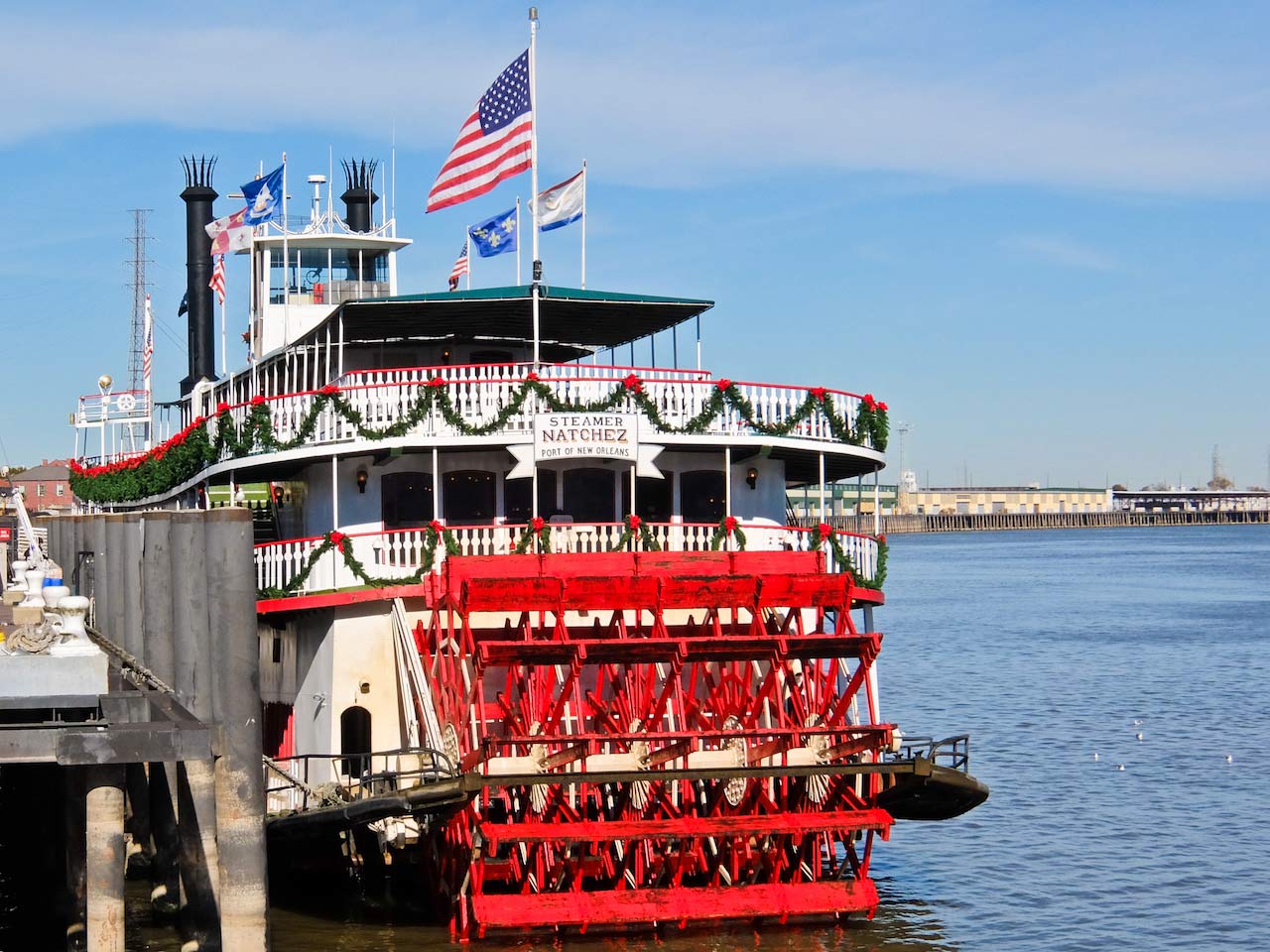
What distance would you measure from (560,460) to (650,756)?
16.4 ft

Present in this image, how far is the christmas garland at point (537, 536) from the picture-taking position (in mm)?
20172

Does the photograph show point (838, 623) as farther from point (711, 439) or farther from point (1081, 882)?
point (1081, 882)

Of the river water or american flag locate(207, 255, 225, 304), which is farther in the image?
american flag locate(207, 255, 225, 304)

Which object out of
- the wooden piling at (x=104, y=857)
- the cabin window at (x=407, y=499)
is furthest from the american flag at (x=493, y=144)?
the wooden piling at (x=104, y=857)

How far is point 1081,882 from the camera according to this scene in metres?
22.7

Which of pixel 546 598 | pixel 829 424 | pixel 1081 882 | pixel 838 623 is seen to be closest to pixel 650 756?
pixel 546 598

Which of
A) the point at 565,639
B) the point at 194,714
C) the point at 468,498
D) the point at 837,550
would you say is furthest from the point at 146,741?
the point at 837,550

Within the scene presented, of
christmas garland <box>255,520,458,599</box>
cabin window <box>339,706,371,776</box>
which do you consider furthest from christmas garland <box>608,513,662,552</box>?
cabin window <box>339,706,371,776</box>

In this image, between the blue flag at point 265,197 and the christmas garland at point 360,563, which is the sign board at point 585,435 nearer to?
the christmas garland at point 360,563

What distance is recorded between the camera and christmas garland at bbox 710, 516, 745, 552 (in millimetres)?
20734

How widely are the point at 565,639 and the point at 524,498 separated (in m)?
3.07

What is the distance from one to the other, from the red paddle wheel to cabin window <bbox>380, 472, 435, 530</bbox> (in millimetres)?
1818

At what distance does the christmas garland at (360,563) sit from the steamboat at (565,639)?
1.1 inches

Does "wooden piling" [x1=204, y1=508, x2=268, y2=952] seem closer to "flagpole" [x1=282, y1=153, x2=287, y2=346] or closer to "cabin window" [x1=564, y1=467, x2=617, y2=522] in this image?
"cabin window" [x1=564, y1=467, x2=617, y2=522]
